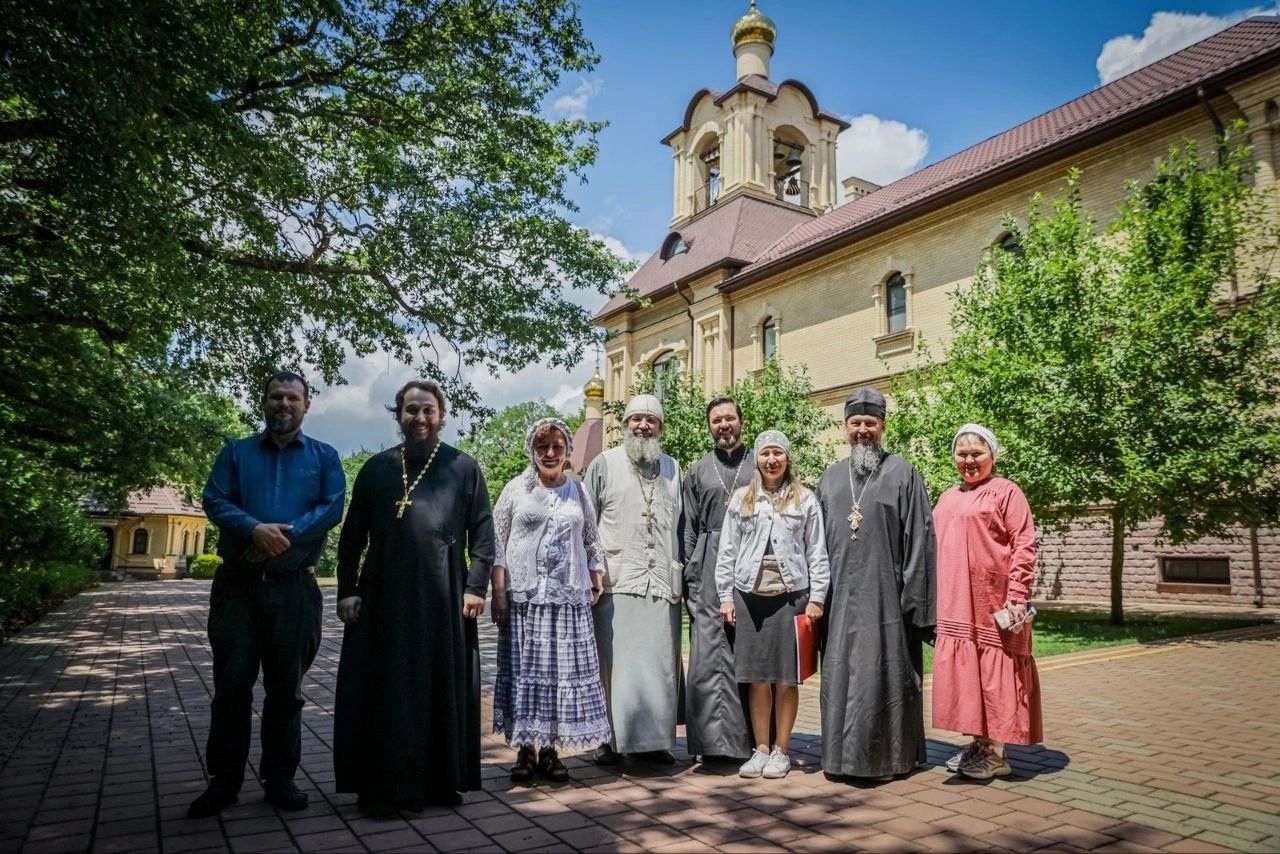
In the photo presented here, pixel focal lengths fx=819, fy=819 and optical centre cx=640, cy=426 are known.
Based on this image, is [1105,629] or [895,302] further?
[895,302]

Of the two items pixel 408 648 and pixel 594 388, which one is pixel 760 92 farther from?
pixel 408 648

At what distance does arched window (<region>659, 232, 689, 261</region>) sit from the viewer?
→ 31.2 metres

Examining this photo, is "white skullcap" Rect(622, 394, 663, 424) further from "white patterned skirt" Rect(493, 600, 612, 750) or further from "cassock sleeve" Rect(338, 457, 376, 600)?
"cassock sleeve" Rect(338, 457, 376, 600)

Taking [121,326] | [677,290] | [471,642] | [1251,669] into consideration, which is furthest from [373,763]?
[677,290]

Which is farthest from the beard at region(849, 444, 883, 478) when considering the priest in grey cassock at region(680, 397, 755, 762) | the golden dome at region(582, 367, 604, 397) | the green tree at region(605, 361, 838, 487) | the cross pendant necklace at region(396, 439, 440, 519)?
the golden dome at region(582, 367, 604, 397)

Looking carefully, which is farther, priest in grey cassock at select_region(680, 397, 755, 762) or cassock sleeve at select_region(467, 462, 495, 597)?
priest in grey cassock at select_region(680, 397, 755, 762)

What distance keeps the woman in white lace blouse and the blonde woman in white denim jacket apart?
2.78 feet

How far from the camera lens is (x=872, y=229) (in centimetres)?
2217

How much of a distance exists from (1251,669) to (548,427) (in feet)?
28.5

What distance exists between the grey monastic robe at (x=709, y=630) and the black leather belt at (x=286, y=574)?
2.30m

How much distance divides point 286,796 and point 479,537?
158cm

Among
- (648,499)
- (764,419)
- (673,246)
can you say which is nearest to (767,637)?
(648,499)

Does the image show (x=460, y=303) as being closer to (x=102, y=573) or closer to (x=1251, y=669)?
(x=1251, y=669)

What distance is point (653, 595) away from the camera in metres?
5.09
